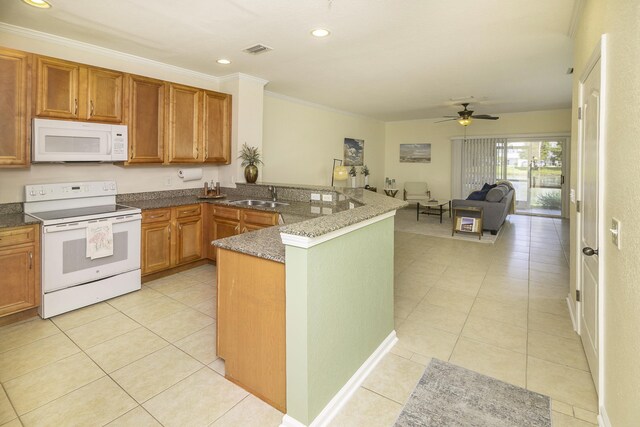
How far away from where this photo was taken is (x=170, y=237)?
398 centimetres

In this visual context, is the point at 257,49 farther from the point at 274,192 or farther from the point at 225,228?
the point at 225,228

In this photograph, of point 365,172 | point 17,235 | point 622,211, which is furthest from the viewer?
point 365,172

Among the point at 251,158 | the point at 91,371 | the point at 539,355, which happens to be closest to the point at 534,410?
the point at 539,355

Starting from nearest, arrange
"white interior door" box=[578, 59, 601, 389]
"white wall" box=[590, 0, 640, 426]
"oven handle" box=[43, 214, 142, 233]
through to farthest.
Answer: "white wall" box=[590, 0, 640, 426]
"white interior door" box=[578, 59, 601, 389]
"oven handle" box=[43, 214, 142, 233]

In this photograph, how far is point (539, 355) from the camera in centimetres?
248

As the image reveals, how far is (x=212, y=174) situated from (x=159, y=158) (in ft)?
3.66

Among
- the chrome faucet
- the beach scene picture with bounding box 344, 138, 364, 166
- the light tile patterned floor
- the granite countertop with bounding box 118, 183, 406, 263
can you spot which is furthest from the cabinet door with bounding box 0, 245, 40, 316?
the beach scene picture with bounding box 344, 138, 364, 166

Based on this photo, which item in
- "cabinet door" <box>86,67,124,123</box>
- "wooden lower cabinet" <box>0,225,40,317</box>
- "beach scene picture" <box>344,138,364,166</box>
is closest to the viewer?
"wooden lower cabinet" <box>0,225,40,317</box>

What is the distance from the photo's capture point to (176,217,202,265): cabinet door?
4086mm

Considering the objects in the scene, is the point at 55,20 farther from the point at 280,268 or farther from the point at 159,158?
the point at 280,268

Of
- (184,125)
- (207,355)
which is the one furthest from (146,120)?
(207,355)

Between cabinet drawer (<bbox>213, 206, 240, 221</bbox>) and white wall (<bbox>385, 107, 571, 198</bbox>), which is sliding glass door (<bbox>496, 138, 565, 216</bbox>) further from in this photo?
cabinet drawer (<bbox>213, 206, 240, 221</bbox>)

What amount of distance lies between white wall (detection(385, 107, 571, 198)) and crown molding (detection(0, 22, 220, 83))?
254 inches

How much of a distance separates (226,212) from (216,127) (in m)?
1.28
